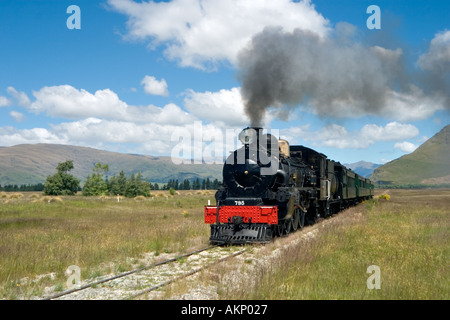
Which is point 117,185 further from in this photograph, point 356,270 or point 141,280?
point 356,270

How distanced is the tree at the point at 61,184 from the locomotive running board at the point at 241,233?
70.4m

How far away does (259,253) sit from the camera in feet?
37.2

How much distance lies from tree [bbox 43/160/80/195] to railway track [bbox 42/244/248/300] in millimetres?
72352

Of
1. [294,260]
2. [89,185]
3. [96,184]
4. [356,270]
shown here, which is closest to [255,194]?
[294,260]

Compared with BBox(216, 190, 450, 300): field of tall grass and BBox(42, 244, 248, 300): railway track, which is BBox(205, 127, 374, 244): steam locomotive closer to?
BBox(216, 190, 450, 300): field of tall grass

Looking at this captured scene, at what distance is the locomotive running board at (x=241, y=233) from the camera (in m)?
13.1

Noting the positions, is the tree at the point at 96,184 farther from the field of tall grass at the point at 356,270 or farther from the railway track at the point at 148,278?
the field of tall grass at the point at 356,270

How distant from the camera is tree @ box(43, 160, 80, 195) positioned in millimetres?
76250

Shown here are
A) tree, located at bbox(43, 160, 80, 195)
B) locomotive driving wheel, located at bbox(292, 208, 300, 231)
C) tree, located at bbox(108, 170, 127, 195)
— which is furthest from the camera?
tree, located at bbox(108, 170, 127, 195)

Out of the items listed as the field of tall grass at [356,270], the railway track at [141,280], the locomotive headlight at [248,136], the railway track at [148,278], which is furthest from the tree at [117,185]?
the field of tall grass at [356,270]

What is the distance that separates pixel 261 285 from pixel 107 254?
19.8 ft

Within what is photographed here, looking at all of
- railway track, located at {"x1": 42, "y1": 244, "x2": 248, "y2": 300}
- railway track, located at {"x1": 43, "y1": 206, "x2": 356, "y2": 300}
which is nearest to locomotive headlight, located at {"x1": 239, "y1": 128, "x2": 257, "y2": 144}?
railway track, located at {"x1": 43, "y1": 206, "x2": 356, "y2": 300}

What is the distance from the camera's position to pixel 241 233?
13320mm
